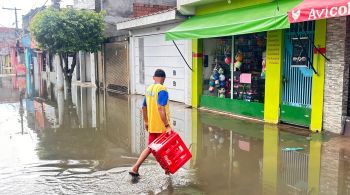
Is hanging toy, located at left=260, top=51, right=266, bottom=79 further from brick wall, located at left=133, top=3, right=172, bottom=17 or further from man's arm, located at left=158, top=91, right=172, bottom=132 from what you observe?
brick wall, located at left=133, top=3, right=172, bottom=17

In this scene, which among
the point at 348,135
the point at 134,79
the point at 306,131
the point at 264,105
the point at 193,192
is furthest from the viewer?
the point at 134,79

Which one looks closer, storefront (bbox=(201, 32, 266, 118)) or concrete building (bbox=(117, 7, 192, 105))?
storefront (bbox=(201, 32, 266, 118))

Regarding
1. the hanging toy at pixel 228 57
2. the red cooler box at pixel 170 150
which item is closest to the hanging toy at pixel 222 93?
the hanging toy at pixel 228 57

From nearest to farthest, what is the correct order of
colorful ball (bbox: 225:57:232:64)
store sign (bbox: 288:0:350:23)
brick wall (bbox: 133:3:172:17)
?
store sign (bbox: 288:0:350:23), colorful ball (bbox: 225:57:232:64), brick wall (bbox: 133:3:172:17)

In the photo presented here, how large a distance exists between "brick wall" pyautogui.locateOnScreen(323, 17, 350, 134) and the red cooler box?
4.25m

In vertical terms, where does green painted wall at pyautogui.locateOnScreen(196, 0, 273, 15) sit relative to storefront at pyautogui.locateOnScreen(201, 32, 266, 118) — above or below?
above

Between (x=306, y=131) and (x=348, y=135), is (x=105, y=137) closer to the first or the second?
(x=306, y=131)

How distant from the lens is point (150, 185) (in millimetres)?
5387

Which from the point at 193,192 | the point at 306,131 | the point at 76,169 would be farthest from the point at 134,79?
the point at 193,192

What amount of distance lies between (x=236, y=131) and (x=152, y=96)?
402 centimetres

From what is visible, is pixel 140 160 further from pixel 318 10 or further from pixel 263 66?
pixel 263 66

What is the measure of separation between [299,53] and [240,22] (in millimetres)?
1552

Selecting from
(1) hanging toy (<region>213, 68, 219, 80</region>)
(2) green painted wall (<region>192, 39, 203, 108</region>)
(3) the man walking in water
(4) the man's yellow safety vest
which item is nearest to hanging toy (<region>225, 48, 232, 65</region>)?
(1) hanging toy (<region>213, 68, 219, 80</region>)

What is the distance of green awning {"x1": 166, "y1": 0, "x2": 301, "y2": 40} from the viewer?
811 centimetres
